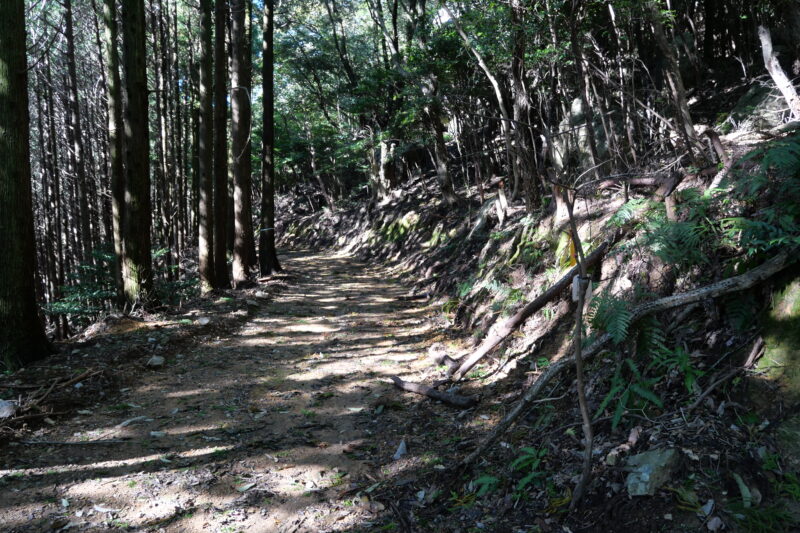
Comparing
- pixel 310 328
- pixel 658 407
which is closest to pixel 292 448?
pixel 658 407

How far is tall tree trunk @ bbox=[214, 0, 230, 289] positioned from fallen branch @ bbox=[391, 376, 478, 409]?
719cm

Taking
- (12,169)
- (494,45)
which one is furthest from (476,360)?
(494,45)

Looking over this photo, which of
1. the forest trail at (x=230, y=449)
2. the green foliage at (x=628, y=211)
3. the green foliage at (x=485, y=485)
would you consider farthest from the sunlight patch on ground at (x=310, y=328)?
the green foliage at (x=485, y=485)

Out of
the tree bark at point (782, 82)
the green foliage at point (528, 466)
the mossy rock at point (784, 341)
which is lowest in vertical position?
the green foliage at point (528, 466)

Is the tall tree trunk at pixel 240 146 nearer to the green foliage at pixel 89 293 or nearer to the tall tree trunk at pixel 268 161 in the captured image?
the tall tree trunk at pixel 268 161

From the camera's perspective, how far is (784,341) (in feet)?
9.23

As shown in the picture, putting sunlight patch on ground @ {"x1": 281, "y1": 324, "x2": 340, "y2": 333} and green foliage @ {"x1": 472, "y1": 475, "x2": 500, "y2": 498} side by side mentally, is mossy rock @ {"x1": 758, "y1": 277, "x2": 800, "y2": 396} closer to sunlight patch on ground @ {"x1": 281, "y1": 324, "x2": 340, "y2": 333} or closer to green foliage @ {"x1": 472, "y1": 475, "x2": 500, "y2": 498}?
green foliage @ {"x1": 472, "y1": 475, "x2": 500, "y2": 498}

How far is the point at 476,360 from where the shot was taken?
5.39 m

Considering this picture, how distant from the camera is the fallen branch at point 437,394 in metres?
4.65

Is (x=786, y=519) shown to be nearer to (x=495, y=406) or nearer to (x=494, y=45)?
(x=495, y=406)

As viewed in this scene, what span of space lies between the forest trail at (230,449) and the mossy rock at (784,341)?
2.52 meters

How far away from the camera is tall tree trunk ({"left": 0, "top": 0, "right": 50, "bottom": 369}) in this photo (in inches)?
212

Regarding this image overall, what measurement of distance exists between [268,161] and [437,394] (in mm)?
11232

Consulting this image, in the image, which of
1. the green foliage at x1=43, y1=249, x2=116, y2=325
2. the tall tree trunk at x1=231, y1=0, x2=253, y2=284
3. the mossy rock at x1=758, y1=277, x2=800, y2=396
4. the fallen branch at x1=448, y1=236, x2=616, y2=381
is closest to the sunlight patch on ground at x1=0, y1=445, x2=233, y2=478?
the fallen branch at x1=448, y1=236, x2=616, y2=381
